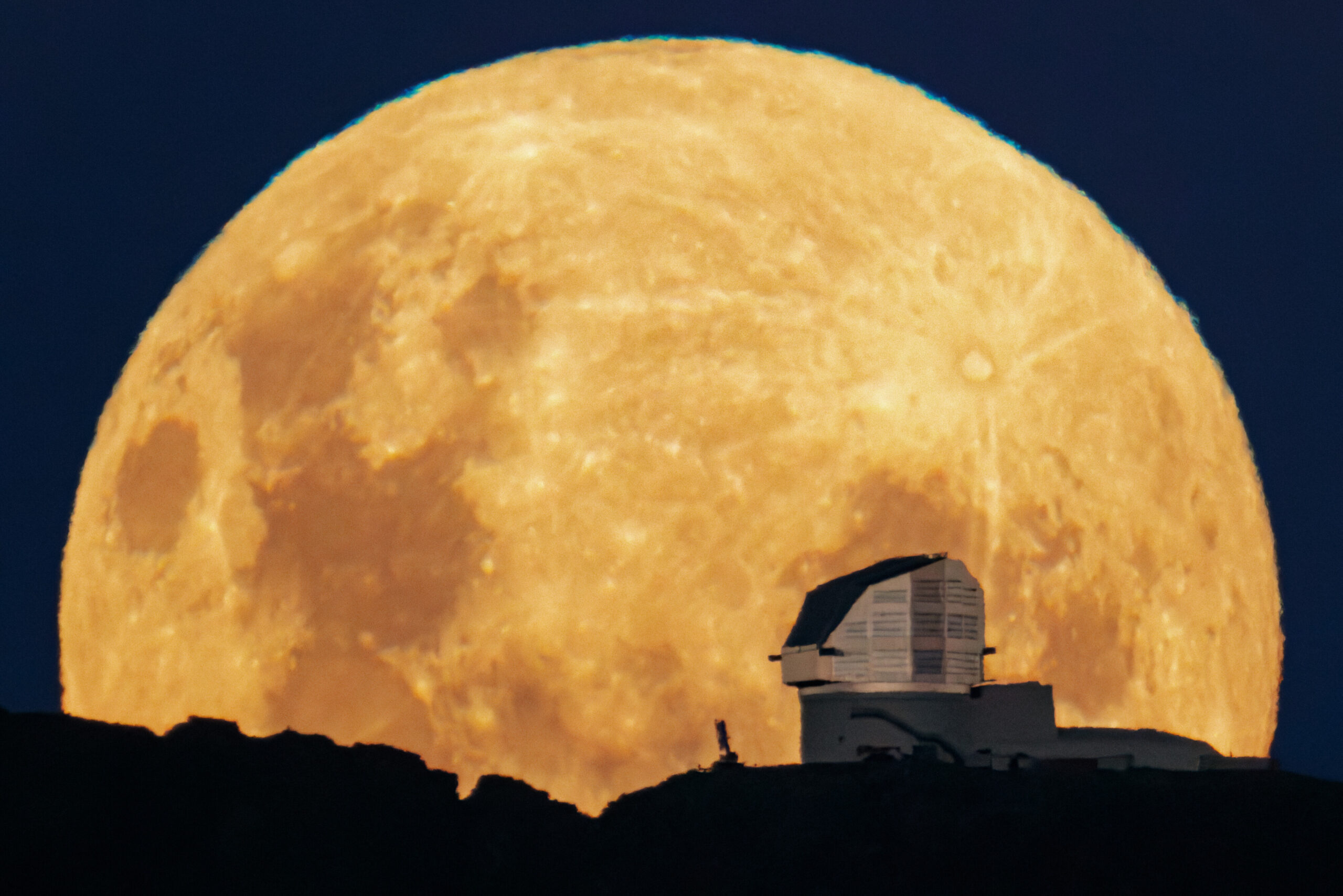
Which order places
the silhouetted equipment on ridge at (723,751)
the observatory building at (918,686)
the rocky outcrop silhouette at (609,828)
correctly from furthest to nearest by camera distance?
the silhouetted equipment on ridge at (723,751) < the observatory building at (918,686) < the rocky outcrop silhouette at (609,828)

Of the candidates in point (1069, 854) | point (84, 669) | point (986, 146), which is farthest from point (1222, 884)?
point (84, 669)

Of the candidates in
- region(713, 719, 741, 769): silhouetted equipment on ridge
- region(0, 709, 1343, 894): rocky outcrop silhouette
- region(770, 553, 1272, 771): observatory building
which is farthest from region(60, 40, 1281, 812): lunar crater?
region(0, 709, 1343, 894): rocky outcrop silhouette

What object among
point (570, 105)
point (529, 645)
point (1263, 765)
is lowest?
point (1263, 765)

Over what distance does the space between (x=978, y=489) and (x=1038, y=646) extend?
2.60 metres

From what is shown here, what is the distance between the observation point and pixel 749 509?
2316cm

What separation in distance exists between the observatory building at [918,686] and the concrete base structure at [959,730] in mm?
14

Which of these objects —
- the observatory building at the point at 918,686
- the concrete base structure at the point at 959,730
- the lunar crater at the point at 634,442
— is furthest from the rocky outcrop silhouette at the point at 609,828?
the lunar crater at the point at 634,442

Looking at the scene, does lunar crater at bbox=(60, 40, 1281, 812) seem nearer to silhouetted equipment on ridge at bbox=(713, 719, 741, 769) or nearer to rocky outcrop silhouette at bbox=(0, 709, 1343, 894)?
silhouetted equipment on ridge at bbox=(713, 719, 741, 769)

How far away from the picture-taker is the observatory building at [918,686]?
64.5ft

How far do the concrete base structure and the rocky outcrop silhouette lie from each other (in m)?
0.98

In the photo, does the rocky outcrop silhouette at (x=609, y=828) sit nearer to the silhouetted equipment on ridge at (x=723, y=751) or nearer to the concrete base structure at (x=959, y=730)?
the concrete base structure at (x=959, y=730)

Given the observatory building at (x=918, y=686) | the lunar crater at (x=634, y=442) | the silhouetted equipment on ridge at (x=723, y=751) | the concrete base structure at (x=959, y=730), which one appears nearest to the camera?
the concrete base structure at (x=959, y=730)

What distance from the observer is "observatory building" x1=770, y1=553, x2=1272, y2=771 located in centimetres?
1966

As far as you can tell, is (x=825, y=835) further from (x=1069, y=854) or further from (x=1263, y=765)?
(x=1263, y=765)
